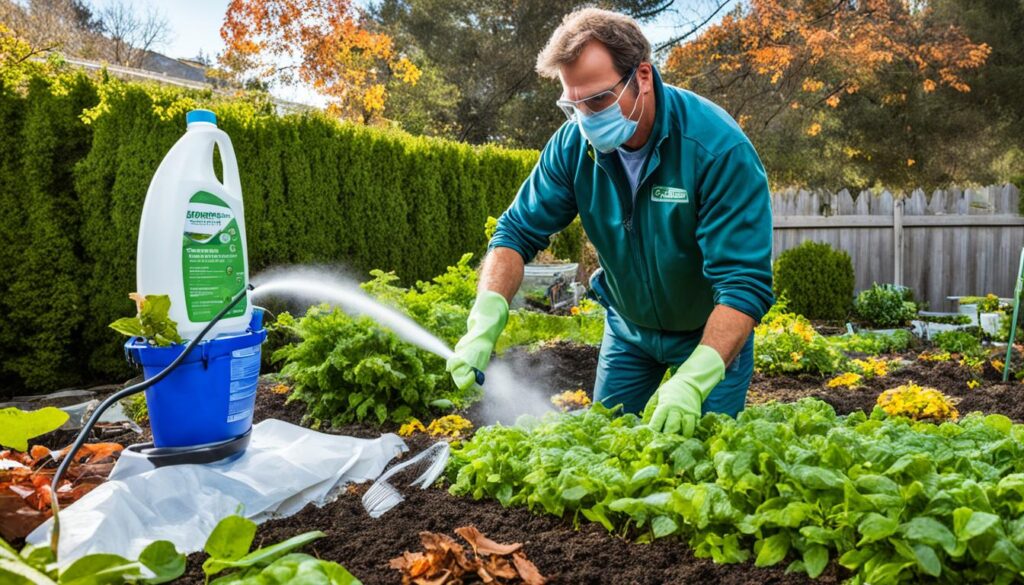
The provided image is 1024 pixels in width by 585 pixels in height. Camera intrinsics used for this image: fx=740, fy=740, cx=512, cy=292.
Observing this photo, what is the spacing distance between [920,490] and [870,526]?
0.16 metres

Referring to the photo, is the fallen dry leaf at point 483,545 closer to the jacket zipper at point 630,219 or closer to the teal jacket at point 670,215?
the teal jacket at point 670,215

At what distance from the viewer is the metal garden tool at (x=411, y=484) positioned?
85.4 inches

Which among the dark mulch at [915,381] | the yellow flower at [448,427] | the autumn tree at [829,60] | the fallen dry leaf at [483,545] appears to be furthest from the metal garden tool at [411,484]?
the autumn tree at [829,60]

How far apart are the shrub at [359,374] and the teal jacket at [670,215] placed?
101 centimetres

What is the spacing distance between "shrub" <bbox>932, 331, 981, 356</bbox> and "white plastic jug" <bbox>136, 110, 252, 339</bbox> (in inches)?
239

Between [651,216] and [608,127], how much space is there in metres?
0.38

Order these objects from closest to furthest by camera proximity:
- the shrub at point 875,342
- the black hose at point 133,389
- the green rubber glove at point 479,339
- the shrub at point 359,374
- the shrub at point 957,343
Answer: the black hose at point 133,389 → the green rubber glove at point 479,339 → the shrub at point 359,374 → the shrub at point 957,343 → the shrub at point 875,342

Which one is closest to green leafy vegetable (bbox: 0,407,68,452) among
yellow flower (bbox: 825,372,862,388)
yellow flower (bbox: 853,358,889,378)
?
yellow flower (bbox: 825,372,862,388)

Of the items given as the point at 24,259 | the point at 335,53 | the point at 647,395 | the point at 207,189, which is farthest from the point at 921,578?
the point at 335,53

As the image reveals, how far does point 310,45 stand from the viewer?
14664 mm

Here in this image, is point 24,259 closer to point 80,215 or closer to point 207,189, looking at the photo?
point 80,215

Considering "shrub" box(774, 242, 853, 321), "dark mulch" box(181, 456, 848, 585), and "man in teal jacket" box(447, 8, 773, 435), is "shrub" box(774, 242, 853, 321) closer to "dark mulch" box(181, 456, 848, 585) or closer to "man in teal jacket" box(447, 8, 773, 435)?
"man in teal jacket" box(447, 8, 773, 435)

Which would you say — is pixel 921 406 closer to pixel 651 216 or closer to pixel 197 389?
pixel 651 216

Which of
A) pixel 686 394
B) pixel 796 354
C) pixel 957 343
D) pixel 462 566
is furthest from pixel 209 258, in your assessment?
pixel 957 343
